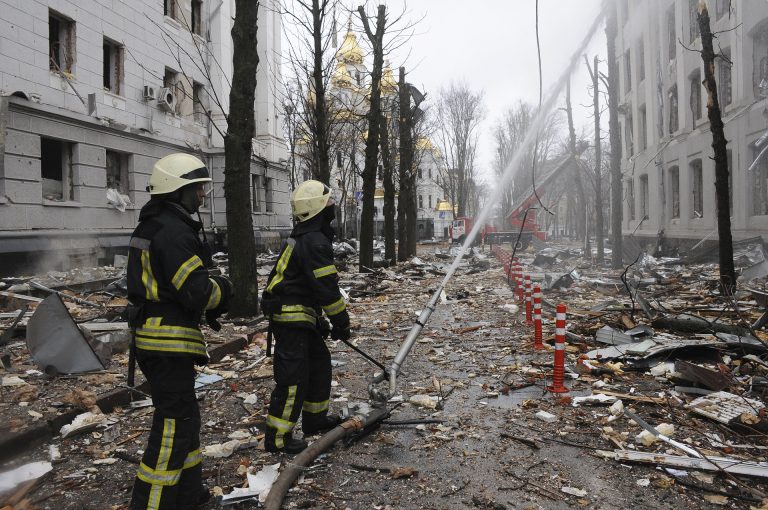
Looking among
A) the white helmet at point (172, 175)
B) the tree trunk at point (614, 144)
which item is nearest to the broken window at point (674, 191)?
the tree trunk at point (614, 144)

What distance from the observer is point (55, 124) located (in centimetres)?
1387

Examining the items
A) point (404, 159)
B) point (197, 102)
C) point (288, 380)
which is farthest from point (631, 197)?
point (288, 380)

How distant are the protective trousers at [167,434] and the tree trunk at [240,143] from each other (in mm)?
5510

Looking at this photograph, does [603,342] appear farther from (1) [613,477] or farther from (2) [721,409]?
(1) [613,477]

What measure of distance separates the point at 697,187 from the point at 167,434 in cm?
2119

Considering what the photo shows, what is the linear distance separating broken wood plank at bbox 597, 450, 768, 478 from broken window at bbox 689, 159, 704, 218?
18.3 metres

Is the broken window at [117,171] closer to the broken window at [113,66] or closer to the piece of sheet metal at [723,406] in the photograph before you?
the broken window at [113,66]

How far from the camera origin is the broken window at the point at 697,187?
19.3 m

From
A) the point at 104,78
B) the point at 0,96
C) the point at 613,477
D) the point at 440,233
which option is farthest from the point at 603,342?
the point at 440,233

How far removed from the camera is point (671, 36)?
21.0m

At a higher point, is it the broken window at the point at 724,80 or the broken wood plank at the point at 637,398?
the broken window at the point at 724,80

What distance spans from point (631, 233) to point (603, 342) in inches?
841

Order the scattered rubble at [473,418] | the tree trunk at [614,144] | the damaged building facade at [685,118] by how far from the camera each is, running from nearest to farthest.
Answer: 1. the scattered rubble at [473,418]
2. the damaged building facade at [685,118]
3. the tree trunk at [614,144]

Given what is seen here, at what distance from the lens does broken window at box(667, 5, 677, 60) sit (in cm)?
2054
